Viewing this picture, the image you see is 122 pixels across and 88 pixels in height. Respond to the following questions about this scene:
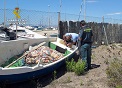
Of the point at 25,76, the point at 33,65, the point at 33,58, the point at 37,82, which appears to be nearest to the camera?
the point at 25,76

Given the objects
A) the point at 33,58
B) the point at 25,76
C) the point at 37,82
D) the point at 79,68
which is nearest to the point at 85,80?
the point at 79,68

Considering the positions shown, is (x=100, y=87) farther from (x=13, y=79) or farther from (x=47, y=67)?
(x=13, y=79)

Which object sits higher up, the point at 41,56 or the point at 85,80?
the point at 41,56

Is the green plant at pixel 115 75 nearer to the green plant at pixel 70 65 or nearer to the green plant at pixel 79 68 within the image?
the green plant at pixel 79 68

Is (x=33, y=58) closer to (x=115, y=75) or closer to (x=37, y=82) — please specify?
(x=37, y=82)

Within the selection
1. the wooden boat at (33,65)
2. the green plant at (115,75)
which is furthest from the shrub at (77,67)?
the green plant at (115,75)

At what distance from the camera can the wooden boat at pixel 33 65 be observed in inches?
251

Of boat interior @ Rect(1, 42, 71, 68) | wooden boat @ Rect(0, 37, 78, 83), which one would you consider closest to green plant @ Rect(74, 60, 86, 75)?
wooden boat @ Rect(0, 37, 78, 83)

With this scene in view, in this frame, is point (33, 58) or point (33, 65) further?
point (33, 58)

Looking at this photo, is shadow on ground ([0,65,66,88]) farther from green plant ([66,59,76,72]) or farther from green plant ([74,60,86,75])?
green plant ([74,60,86,75])

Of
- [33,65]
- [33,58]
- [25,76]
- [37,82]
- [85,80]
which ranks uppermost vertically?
[33,58]

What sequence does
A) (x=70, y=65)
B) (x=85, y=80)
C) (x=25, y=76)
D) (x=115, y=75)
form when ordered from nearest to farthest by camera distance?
(x=115, y=75), (x=25, y=76), (x=85, y=80), (x=70, y=65)

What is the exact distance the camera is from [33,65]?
7.76 metres

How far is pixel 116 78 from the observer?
6266 mm
